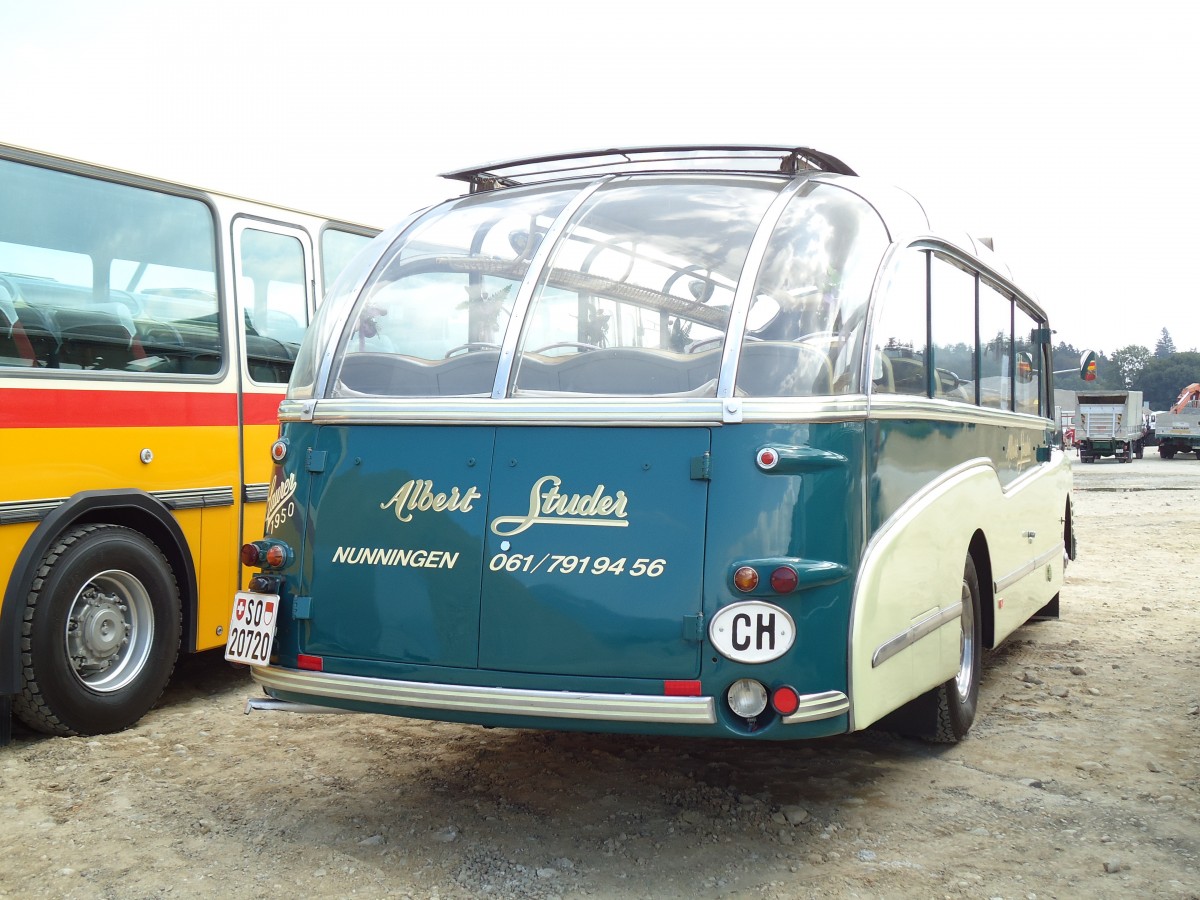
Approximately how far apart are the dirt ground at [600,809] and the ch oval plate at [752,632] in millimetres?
724

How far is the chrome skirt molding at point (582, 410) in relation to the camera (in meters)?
Answer: 3.92

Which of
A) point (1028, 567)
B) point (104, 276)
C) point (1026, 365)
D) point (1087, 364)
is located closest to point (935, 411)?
point (1028, 567)

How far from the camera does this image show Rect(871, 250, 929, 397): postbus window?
14.4 feet

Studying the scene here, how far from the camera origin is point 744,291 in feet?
13.7

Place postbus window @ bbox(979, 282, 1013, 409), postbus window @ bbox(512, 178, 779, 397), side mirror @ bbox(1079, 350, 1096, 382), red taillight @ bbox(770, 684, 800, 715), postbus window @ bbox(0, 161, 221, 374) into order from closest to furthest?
red taillight @ bbox(770, 684, 800, 715) < postbus window @ bbox(512, 178, 779, 397) < postbus window @ bbox(0, 161, 221, 374) < postbus window @ bbox(979, 282, 1013, 409) < side mirror @ bbox(1079, 350, 1096, 382)

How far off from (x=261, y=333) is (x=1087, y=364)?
7.90m

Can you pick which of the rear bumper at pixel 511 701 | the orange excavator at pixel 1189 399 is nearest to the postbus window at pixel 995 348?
the rear bumper at pixel 511 701

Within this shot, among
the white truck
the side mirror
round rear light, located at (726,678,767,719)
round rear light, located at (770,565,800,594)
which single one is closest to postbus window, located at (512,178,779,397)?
round rear light, located at (770,565,800,594)

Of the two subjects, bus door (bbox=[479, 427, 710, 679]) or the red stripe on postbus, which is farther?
the red stripe on postbus

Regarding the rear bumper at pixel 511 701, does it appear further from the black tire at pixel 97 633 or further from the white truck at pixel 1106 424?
the white truck at pixel 1106 424

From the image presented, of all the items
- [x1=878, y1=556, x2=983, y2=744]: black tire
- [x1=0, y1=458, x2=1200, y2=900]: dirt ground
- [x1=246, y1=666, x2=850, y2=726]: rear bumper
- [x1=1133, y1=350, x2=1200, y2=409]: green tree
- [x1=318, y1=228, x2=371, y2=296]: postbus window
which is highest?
[x1=1133, y1=350, x2=1200, y2=409]: green tree

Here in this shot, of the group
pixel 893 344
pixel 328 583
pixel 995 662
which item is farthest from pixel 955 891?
pixel 995 662

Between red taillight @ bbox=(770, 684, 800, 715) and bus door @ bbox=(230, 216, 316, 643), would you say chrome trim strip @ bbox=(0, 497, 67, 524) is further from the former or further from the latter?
red taillight @ bbox=(770, 684, 800, 715)

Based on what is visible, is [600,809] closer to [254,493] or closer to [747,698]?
[747,698]
